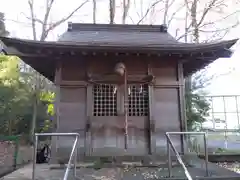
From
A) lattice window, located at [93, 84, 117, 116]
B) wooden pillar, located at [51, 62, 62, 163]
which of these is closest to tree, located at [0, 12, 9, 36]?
wooden pillar, located at [51, 62, 62, 163]

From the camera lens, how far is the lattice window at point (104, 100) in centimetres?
599

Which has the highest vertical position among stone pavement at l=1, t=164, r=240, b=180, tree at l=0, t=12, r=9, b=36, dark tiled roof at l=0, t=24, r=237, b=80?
tree at l=0, t=12, r=9, b=36

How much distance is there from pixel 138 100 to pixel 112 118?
0.83 metres

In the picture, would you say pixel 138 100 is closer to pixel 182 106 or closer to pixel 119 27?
pixel 182 106

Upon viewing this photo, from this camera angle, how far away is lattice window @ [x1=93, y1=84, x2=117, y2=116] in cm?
599

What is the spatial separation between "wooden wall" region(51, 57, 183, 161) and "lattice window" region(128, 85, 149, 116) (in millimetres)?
147

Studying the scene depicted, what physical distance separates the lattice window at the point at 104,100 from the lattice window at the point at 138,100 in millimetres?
407

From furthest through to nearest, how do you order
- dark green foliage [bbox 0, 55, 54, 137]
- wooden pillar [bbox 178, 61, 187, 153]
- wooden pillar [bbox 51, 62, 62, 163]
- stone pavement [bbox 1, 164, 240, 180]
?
dark green foliage [bbox 0, 55, 54, 137], wooden pillar [bbox 178, 61, 187, 153], wooden pillar [bbox 51, 62, 62, 163], stone pavement [bbox 1, 164, 240, 180]

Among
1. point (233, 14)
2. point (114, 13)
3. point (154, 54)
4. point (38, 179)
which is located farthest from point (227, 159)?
point (114, 13)

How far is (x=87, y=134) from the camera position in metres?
5.75

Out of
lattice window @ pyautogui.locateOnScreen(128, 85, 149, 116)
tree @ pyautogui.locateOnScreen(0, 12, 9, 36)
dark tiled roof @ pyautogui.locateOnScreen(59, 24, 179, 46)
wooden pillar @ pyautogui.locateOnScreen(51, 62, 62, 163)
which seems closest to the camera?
wooden pillar @ pyautogui.locateOnScreen(51, 62, 62, 163)

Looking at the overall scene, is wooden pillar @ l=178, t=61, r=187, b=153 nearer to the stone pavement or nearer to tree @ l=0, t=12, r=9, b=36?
the stone pavement

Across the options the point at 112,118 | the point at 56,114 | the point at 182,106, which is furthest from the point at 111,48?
the point at 182,106

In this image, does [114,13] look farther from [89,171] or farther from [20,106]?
[89,171]
